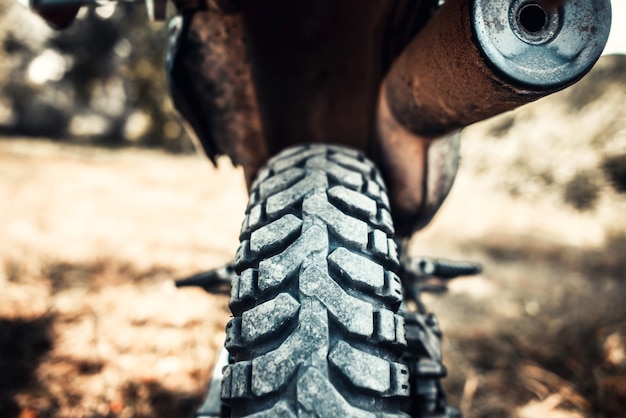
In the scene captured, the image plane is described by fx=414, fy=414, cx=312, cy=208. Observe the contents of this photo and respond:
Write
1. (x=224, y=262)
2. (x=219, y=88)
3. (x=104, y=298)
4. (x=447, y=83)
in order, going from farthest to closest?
(x=224, y=262)
(x=104, y=298)
(x=219, y=88)
(x=447, y=83)

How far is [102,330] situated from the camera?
2109 mm

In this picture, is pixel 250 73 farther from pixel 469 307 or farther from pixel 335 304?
pixel 469 307

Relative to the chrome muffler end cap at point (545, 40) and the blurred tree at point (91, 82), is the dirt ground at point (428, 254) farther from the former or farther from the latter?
the blurred tree at point (91, 82)

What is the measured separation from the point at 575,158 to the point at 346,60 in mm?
4233

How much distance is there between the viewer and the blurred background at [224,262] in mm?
1772

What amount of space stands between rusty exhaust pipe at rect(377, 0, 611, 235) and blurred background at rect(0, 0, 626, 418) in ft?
3.25

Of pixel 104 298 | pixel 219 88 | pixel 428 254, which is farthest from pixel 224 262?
pixel 219 88

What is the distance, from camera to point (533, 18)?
2.24 feet

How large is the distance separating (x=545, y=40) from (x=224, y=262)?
276 centimetres

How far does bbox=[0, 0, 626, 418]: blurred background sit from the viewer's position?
1.77 meters

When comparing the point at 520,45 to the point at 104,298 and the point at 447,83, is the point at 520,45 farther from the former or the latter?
the point at 104,298

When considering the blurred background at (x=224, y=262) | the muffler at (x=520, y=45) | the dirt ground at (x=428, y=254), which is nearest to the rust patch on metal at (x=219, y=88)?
the blurred background at (x=224, y=262)

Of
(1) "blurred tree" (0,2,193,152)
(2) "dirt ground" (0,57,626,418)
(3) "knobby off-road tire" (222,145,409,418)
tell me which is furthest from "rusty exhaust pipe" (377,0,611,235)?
(1) "blurred tree" (0,2,193,152)

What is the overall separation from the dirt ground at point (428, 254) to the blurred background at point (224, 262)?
0.5 inches
